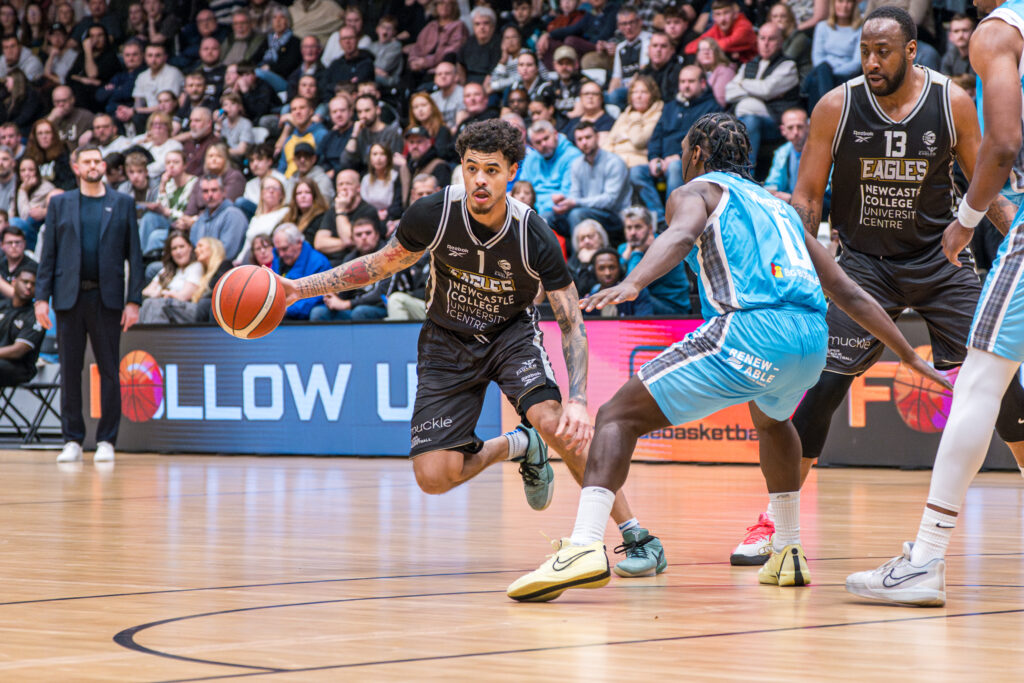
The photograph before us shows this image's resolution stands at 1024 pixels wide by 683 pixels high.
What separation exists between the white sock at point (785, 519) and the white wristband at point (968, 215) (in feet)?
4.03

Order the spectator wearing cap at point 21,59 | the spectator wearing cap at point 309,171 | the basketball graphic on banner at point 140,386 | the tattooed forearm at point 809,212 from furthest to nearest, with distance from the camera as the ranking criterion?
the spectator wearing cap at point 21,59, the spectator wearing cap at point 309,171, the basketball graphic on banner at point 140,386, the tattooed forearm at point 809,212

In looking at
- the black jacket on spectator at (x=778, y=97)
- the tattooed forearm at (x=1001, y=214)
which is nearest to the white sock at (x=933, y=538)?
the tattooed forearm at (x=1001, y=214)

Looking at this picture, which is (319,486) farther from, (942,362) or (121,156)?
(121,156)

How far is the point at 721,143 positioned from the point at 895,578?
172cm

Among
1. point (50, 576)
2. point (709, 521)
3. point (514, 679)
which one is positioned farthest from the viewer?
point (709, 521)

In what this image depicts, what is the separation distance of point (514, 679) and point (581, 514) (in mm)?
1291

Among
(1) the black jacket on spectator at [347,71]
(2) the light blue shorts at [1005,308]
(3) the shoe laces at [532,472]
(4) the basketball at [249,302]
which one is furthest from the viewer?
(1) the black jacket on spectator at [347,71]

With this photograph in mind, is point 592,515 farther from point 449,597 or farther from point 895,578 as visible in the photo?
point 895,578

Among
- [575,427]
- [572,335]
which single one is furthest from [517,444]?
[575,427]

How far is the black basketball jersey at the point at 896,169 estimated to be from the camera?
583 centimetres

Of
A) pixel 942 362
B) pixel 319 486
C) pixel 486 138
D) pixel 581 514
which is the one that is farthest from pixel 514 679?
pixel 319 486

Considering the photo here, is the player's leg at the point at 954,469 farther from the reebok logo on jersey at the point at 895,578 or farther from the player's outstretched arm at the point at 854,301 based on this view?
the player's outstretched arm at the point at 854,301

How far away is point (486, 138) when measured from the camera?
17.1ft

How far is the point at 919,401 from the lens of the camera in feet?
32.8
